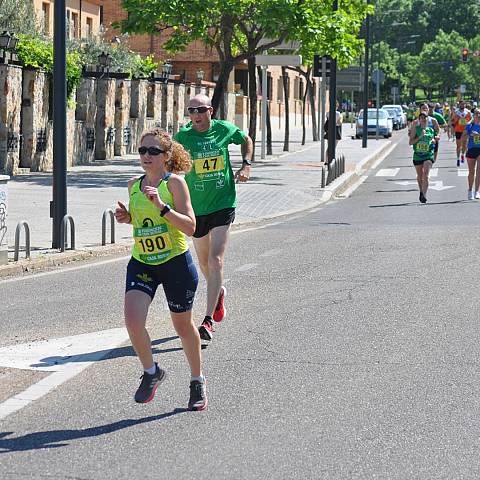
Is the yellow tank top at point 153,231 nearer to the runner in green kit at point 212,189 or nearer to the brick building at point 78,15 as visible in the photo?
the runner in green kit at point 212,189

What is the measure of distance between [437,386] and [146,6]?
26572 mm

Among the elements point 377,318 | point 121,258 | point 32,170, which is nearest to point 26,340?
point 377,318

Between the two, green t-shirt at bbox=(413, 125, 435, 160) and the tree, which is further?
the tree

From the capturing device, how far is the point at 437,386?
25.7 ft

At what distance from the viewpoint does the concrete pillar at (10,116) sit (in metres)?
28.2

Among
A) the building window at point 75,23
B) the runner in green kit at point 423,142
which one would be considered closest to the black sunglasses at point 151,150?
the runner in green kit at point 423,142

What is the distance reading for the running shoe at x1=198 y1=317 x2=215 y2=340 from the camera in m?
9.43

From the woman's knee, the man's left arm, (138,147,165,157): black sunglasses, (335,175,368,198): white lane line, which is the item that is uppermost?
(138,147,165,157): black sunglasses

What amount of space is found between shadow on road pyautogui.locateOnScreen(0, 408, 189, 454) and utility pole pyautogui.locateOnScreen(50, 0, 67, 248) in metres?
8.77

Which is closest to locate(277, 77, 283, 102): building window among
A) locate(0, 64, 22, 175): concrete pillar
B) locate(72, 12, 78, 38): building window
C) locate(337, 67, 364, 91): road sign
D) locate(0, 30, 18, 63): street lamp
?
locate(72, 12, 78, 38): building window

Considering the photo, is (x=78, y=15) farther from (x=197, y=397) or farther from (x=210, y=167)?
(x=197, y=397)

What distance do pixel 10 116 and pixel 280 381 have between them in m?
21.7

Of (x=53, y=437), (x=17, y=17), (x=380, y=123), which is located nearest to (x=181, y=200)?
(x=53, y=437)

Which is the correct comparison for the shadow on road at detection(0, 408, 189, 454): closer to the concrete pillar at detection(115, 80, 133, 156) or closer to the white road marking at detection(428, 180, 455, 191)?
the white road marking at detection(428, 180, 455, 191)
